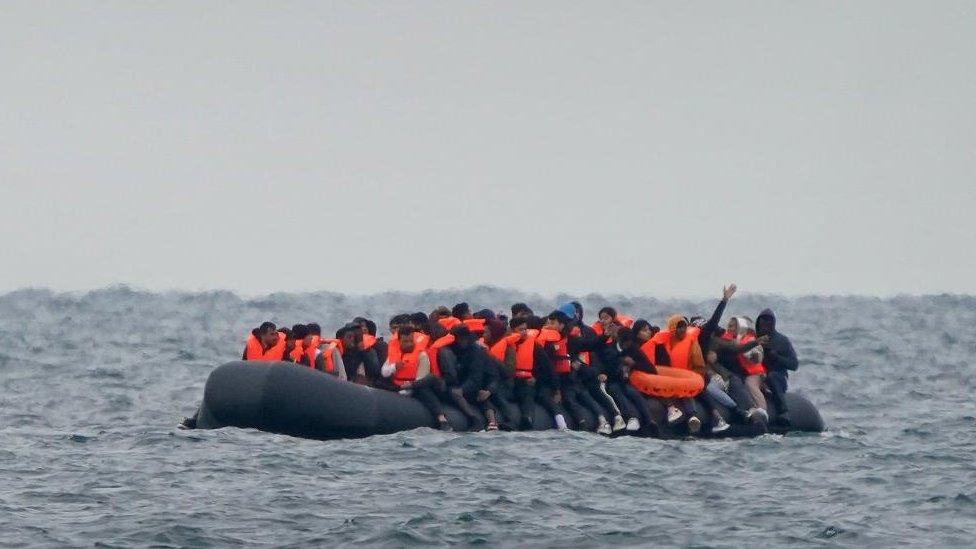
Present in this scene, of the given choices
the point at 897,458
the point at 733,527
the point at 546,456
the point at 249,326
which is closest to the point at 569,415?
the point at 546,456

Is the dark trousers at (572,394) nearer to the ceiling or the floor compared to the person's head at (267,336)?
nearer to the floor

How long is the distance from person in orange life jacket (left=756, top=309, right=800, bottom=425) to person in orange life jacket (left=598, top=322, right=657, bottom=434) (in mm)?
1848

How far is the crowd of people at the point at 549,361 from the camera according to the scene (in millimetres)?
25828

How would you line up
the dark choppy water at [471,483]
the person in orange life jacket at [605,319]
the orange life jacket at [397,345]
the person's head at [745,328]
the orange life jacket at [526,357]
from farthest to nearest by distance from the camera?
the person's head at [745,328], the person in orange life jacket at [605,319], the orange life jacket at [526,357], the orange life jacket at [397,345], the dark choppy water at [471,483]

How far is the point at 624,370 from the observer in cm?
2698

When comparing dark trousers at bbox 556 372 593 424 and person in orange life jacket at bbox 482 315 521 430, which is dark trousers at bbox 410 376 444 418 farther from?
dark trousers at bbox 556 372 593 424

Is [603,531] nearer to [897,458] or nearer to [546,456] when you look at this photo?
[546,456]

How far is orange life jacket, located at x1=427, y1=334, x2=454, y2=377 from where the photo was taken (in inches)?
1011

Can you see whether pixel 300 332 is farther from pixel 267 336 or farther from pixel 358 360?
pixel 358 360

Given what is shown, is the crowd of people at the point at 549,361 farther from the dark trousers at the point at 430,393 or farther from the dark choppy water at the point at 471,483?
the dark choppy water at the point at 471,483

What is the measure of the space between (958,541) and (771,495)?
10.1 ft

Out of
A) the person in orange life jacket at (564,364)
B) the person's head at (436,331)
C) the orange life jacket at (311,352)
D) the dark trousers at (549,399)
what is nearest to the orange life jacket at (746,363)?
the person in orange life jacket at (564,364)

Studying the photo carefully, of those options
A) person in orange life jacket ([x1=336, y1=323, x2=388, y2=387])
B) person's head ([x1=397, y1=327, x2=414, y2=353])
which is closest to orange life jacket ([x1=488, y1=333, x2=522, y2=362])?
person's head ([x1=397, y1=327, x2=414, y2=353])

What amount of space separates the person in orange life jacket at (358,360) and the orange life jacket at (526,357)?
6.28 feet
